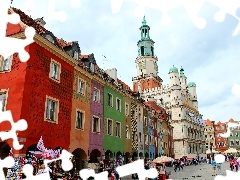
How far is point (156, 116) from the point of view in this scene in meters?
48.0

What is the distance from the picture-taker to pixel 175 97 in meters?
75.1

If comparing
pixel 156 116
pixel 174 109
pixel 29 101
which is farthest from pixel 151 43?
pixel 29 101

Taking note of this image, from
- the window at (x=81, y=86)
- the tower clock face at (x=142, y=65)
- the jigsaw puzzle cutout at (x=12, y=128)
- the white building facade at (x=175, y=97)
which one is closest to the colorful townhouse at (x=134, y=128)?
the window at (x=81, y=86)

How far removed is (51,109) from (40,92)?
5.98 ft

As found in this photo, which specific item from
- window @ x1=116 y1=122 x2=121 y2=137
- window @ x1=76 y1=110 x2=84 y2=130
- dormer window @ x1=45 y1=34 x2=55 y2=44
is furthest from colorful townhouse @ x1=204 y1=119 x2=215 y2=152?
dormer window @ x1=45 y1=34 x2=55 y2=44

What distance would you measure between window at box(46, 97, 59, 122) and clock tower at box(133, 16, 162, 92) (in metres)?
60.0

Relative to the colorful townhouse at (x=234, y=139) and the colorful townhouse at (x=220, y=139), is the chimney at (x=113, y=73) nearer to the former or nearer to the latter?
the colorful townhouse at (x=220, y=139)

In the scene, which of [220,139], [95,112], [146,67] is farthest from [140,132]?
[220,139]

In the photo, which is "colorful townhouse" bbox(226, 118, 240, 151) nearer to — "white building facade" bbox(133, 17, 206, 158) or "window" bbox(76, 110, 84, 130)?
"white building facade" bbox(133, 17, 206, 158)

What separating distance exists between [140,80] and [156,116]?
3530cm

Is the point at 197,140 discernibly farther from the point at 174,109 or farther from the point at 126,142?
the point at 126,142

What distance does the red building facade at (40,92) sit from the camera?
712 inches

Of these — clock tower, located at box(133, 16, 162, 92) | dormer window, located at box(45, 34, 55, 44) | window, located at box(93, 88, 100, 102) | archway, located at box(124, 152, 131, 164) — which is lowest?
archway, located at box(124, 152, 131, 164)

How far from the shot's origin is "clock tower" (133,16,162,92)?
266ft
